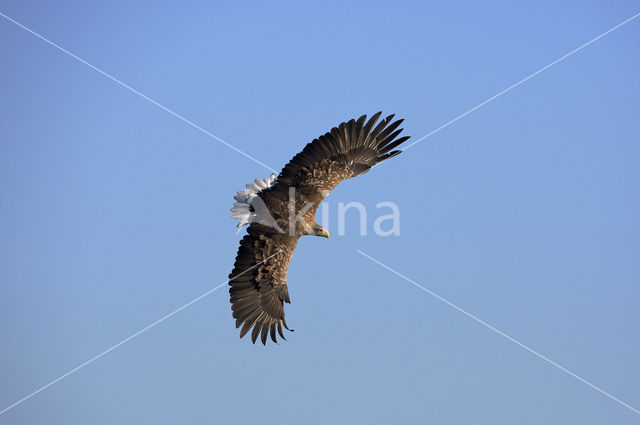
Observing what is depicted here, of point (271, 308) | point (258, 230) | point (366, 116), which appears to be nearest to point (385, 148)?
point (366, 116)

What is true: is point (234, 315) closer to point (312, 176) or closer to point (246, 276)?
point (246, 276)

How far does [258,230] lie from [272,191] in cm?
70

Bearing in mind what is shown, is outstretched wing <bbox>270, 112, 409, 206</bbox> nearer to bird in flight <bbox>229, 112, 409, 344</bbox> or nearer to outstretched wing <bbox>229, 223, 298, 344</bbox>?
bird in flight <bbox>229, 112, 409, 344</bbox>

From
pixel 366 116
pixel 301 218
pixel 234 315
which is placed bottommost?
pixel 234 315

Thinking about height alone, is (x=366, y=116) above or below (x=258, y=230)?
above

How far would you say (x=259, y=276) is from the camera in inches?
414

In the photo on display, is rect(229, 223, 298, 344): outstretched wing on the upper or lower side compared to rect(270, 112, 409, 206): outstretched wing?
lower

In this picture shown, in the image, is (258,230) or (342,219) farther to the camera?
(342,219)

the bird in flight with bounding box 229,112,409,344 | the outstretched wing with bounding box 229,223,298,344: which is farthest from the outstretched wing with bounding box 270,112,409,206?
the outstretched wing with bounding box 229,223,298,344

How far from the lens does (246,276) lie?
10.6 metres

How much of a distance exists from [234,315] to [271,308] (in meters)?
0.63

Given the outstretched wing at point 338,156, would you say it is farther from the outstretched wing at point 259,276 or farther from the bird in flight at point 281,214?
the outstretched wing at point 259,276

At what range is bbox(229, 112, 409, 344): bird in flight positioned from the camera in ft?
34.6

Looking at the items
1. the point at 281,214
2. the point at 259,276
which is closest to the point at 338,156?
the point at 281,214
